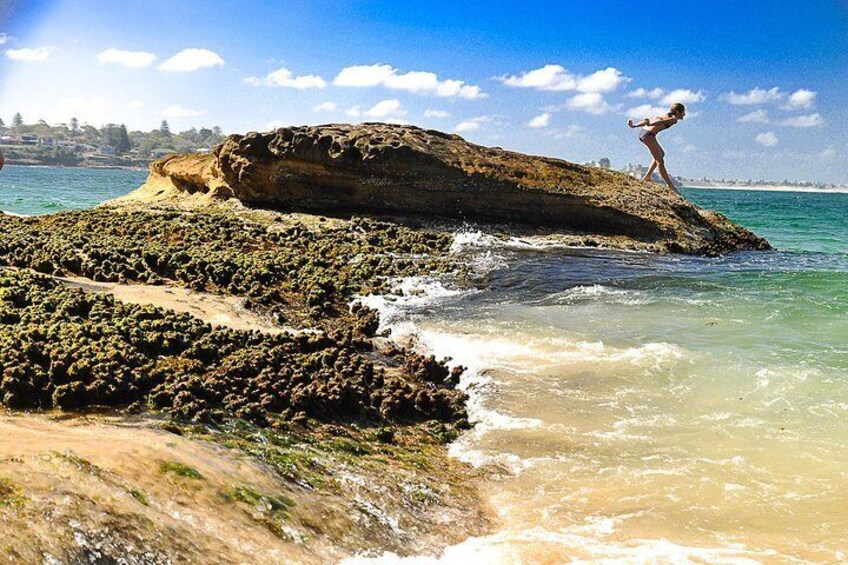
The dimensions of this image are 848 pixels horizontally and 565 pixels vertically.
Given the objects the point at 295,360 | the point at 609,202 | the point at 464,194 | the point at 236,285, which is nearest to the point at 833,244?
the point at 609,202

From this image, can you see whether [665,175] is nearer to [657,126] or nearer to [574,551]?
[657,126]

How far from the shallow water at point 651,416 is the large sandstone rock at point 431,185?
5.99m

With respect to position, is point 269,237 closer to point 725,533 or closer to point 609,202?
point 609,202

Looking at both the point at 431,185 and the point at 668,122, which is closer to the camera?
the point at 431,185

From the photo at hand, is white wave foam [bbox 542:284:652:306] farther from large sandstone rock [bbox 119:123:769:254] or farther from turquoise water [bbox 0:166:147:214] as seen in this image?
turquoise water [bbox 0:166:147:214]

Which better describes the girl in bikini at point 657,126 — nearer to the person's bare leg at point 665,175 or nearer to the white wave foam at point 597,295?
the person's bare leg at point 665,175

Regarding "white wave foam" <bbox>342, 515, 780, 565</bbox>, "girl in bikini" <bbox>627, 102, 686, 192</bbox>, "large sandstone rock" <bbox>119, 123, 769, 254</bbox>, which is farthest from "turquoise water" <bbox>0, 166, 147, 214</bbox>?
"white wave foam" <bbox>342, 515, 780, 565</bbox>

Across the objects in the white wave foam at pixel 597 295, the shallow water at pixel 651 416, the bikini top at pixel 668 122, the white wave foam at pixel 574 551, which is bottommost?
the white wave foam at pixel 574 551

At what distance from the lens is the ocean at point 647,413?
5.57 m

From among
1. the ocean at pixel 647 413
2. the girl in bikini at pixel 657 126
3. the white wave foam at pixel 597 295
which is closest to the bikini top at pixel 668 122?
the girl in bikini at pixel 657 126

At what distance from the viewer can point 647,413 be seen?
8078mm

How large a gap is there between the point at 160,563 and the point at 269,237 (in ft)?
46.8

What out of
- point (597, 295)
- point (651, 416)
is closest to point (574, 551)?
point (651, 416)

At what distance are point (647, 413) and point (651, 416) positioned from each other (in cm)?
8
